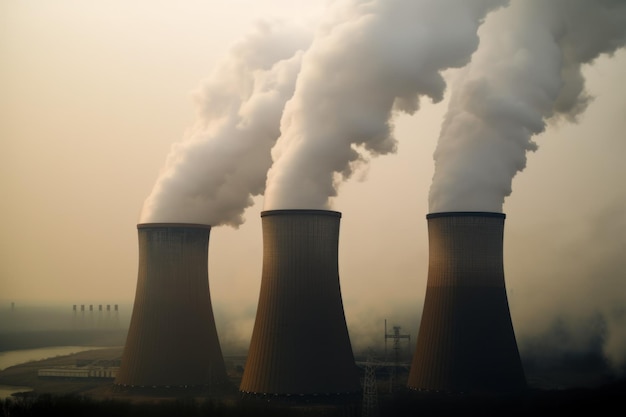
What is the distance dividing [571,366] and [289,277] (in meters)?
12.9

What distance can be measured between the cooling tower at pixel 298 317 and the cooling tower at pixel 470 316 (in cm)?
254

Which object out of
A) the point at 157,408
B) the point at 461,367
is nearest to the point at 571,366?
the point at 461,367

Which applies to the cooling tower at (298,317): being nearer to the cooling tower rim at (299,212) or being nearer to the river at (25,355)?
the cooling tower rim at (299,212)

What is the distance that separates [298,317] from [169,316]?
14.8 feet

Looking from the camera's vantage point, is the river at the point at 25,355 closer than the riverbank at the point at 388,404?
No

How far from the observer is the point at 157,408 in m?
18.6

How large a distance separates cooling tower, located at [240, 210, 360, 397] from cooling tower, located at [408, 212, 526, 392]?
2.54 metres

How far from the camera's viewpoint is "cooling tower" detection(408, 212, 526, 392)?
20.0m

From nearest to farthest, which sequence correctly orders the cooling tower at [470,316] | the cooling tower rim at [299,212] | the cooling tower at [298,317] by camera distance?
the cooling tower at [298,317] < the cooling tower rim at [299,212] < the cooling tower at [470,316]

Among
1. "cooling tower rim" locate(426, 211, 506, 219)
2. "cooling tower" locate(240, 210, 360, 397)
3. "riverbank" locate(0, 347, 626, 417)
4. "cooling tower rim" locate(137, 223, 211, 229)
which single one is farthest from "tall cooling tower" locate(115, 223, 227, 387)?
"cooling tower rim" locate(426, 211, 506, 219)

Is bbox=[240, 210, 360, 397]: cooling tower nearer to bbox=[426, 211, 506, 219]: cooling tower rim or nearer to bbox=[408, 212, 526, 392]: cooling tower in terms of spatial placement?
bbox=[408, 212, 526, 392]: cooling tower

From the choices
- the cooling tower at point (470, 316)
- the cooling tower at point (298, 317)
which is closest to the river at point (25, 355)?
the cooling tower at point (298, 317)

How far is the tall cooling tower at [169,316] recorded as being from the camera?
21453mm

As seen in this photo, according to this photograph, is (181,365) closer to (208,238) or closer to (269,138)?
(208,238)
